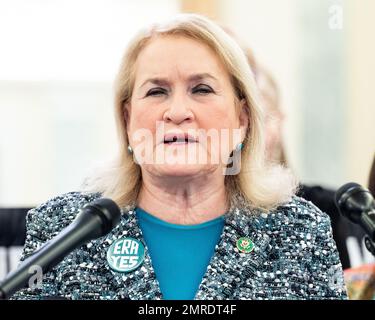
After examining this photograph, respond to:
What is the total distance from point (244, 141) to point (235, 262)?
0.25m

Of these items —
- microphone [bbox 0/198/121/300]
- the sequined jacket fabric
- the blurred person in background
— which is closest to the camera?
microphone [bbox 0/198/121/300]

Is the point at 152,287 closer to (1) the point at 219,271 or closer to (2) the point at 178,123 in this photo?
(1) the point at 219,271

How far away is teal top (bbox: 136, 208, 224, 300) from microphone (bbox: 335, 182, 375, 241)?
1.15 feet

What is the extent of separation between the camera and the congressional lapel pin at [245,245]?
3.67 ft

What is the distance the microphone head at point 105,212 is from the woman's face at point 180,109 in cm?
27

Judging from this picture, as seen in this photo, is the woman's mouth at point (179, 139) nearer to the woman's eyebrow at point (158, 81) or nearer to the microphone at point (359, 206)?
the woman's eyebrow at point (158, 81)

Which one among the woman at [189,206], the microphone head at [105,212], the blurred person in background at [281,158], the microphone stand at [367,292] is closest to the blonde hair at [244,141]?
the woman at [189,206]

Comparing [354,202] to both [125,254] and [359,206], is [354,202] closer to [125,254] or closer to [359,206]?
[359,206]

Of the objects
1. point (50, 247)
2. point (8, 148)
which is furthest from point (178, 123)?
point (8, 148)

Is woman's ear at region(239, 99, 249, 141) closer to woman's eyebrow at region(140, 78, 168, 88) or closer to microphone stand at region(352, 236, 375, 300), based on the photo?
woman's eyebrow at region(140, 78, 168, 88)

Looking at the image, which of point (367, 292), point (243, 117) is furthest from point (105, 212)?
point (367, 292)

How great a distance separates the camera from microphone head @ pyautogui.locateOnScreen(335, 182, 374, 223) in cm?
79

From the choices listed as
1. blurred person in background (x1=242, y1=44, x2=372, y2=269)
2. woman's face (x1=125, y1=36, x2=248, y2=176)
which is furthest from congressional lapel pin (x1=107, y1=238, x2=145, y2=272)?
blurred person in background (x1=242, y1=44, x2=372, y2=269)
